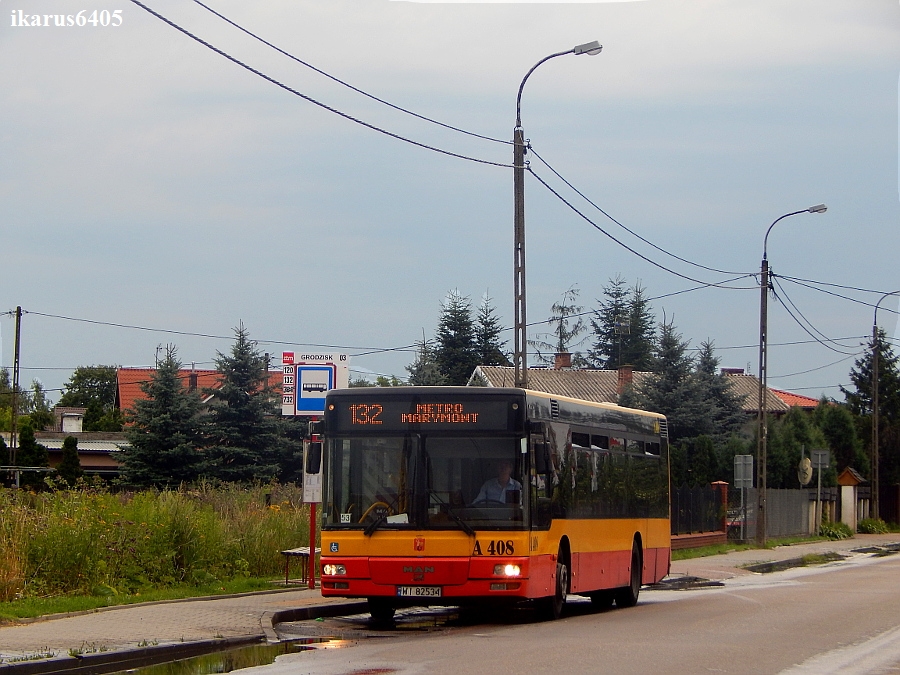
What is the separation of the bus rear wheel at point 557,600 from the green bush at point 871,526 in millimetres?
40914

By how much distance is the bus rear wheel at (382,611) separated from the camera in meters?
15.2

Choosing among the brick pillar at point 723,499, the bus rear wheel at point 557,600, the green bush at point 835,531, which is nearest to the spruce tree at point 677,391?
the green bush at point 835,531

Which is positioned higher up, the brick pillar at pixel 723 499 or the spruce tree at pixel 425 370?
the spruce tree at pixel 425 370

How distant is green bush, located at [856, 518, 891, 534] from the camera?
53.1 m

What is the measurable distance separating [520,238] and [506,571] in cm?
915

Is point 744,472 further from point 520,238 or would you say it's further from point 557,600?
point 557,600

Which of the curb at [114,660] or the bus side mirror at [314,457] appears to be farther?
the bus side mirror at [314,457]

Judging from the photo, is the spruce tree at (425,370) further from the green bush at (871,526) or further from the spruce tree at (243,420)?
the green bush at (871,526)

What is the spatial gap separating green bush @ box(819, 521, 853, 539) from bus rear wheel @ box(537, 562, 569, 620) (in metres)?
33.9

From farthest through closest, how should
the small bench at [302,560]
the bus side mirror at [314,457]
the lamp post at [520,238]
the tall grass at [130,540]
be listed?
the lamp post at [520,238] < the small bench at [302,560] < the tall grass at [130,540] < the bus side mirror at [314,457]

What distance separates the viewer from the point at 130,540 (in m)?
17.0

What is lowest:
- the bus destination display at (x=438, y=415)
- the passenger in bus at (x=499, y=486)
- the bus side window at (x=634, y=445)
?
the passenger in bus at (x=499, y=486)

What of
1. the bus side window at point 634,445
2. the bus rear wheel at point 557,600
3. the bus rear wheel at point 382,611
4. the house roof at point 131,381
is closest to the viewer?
the bus rear wheel at point 382,611

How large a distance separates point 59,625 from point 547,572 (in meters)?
5.57
